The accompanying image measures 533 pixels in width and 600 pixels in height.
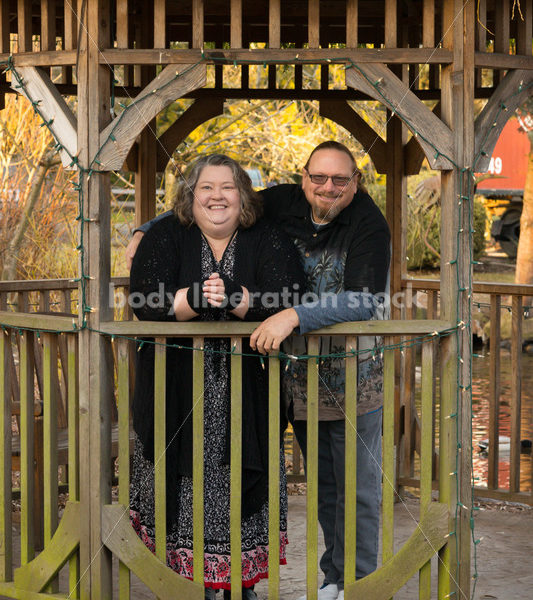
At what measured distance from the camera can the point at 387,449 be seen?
4078 millimetres

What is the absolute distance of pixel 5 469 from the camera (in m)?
4.52

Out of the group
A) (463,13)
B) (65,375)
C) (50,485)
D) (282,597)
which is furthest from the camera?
(65,375)

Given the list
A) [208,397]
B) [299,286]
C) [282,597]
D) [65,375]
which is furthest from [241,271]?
[65,375]

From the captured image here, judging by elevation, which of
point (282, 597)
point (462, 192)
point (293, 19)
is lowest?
point (282, 597)

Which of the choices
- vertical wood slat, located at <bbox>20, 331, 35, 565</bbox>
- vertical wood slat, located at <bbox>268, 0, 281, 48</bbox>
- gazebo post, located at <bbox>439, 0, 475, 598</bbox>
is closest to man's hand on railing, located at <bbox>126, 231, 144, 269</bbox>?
vertical wood slat, located at <bbox>20, 331, 35, 565</bbox>

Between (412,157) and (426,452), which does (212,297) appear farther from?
(412,157)

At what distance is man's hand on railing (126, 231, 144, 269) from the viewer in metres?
4.37

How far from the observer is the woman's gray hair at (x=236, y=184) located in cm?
402

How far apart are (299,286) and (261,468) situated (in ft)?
2.62

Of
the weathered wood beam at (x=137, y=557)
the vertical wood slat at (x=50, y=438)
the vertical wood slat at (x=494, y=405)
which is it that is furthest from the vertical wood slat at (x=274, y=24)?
the vertical wood slat at (x=494, y=405)

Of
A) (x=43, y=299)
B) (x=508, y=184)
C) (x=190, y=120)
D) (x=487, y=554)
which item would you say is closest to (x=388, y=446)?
(x=487, y=554)

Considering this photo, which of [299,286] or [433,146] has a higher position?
[433,146]

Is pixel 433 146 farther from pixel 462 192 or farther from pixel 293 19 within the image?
pixel 293 19

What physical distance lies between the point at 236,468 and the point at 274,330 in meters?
0.65
